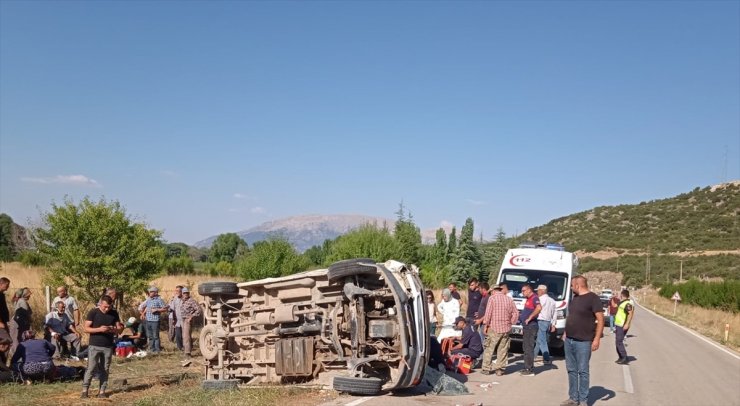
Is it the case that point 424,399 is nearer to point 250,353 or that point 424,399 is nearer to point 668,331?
point 250,353

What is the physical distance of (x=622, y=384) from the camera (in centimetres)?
1187

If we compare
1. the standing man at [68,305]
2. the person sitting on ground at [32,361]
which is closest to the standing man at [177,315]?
the standing man at [68,305]

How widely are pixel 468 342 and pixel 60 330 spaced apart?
29.7 ft

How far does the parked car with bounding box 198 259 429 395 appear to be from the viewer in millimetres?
9453

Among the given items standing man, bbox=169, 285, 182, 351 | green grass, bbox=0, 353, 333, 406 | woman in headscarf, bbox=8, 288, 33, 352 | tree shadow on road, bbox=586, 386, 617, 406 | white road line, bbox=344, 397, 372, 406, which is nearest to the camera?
white road line, bbox=344, 397, 372, 406

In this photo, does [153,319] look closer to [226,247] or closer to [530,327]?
[530,327]

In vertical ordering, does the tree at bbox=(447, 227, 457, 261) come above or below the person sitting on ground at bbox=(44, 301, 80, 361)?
above

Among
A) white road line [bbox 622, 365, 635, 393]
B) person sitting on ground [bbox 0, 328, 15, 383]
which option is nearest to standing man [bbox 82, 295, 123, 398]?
person sitting on ground [bbox 0, 328, 15, 383]

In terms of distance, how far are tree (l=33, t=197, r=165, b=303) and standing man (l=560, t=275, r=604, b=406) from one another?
14.1 meters

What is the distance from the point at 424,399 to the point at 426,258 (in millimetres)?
53607

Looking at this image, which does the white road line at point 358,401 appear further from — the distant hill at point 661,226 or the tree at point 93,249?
the distant hill at point 661,226

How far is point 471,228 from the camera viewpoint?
58.9 m

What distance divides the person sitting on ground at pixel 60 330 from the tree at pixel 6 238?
111ft

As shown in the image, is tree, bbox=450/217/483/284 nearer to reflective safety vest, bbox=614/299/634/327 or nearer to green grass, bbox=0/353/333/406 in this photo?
reflective safety vest, bbox=614/299/634/327
